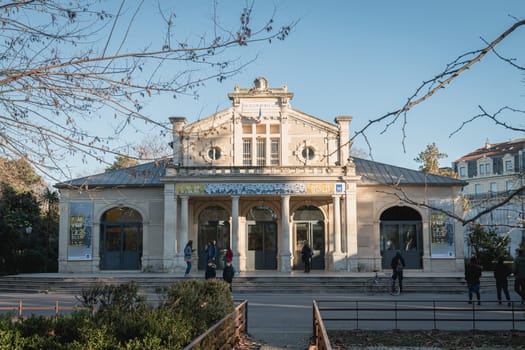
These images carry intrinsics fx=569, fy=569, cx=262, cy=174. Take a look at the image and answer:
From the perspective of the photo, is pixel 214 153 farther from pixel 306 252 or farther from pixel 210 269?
pixel 210 269

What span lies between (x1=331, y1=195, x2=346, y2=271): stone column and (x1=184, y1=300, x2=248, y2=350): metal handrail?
18.8 meters

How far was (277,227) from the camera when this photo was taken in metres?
33.6

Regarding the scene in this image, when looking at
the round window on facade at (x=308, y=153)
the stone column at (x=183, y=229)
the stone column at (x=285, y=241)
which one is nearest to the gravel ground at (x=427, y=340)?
the stone column at (x=285, y=241)

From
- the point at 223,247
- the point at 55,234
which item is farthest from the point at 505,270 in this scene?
A: the point at 55,234

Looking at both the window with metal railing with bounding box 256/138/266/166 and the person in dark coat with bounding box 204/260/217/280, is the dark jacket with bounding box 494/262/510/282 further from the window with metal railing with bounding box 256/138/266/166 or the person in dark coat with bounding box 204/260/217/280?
the window with metal railing with bounding box 256/138/266/166

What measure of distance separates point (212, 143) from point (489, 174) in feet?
169

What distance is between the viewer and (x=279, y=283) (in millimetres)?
26500

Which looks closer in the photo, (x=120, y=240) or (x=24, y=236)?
(x=120, y=240)

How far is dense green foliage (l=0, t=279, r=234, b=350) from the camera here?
7742 millimetres

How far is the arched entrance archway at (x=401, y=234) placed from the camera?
33156 mm

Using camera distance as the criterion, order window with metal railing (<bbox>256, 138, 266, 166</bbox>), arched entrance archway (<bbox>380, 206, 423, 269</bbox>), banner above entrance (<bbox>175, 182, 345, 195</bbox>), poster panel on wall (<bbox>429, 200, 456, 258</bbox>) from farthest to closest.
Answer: window with metal railing (<bbox>256, 138, 266, 166</bbox>) → arched entrance archway (<bbox>380, 206, 423, 269</bbox>) → poster panel on wall (<bbox>429, 200, 456, 258</bbox>) → banner above entrance (<bbox>175, 182, 345, 195</bbox>)

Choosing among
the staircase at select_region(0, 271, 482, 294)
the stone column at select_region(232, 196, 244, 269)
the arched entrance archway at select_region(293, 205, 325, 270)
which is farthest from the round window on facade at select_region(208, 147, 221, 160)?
the staircase at select_region(0, 271, 482, 294)

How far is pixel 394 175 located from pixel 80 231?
1904 cm

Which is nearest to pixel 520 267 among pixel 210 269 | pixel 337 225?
pixel 210 269
